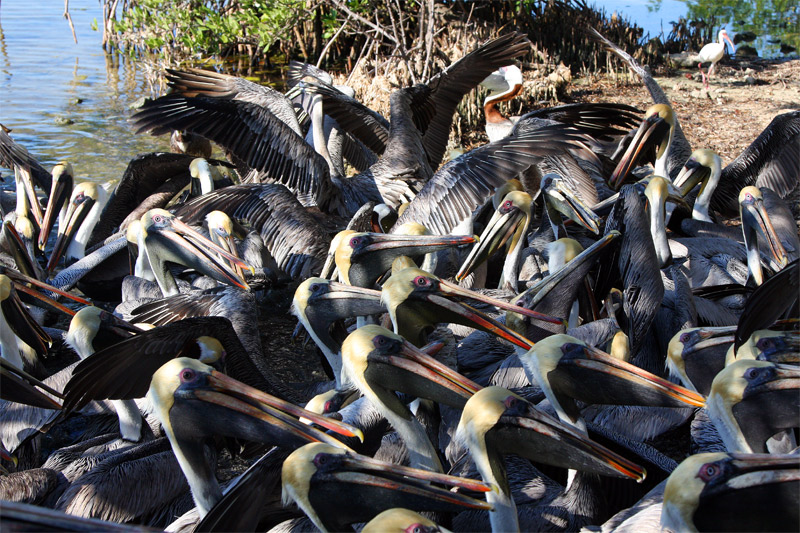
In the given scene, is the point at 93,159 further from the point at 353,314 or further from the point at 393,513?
the point at 393,513

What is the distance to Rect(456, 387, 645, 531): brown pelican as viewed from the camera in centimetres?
242

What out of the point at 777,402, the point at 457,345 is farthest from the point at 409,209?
the point at 777,402

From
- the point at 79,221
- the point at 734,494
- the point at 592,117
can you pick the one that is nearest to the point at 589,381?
the point at 734,494

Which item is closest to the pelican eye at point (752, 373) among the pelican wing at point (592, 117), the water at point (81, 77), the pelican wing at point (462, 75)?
the pelican wing at point (592, 117)

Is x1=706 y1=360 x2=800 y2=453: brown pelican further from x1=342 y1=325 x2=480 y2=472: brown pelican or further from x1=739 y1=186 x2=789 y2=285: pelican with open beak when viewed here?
→ x1=739 y1=186 x2=789 y2=285: pelican with open beak

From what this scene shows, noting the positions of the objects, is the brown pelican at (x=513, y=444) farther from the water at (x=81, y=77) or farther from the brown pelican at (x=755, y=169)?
the water at (x=81, y=77)

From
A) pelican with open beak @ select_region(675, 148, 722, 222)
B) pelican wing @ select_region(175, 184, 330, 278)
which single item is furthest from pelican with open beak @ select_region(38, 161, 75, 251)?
pelican with open beak @ select_region(675, 148, 722, 222)

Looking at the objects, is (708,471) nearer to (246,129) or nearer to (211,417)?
(211,417)

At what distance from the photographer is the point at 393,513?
1.94 meters

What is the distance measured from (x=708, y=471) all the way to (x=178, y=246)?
126 inches

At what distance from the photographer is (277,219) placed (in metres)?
5.35

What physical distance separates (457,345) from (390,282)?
90 cm

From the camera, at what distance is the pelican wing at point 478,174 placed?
15.4 feet

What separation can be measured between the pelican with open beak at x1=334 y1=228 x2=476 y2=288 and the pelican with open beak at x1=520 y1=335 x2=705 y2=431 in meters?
1.17
